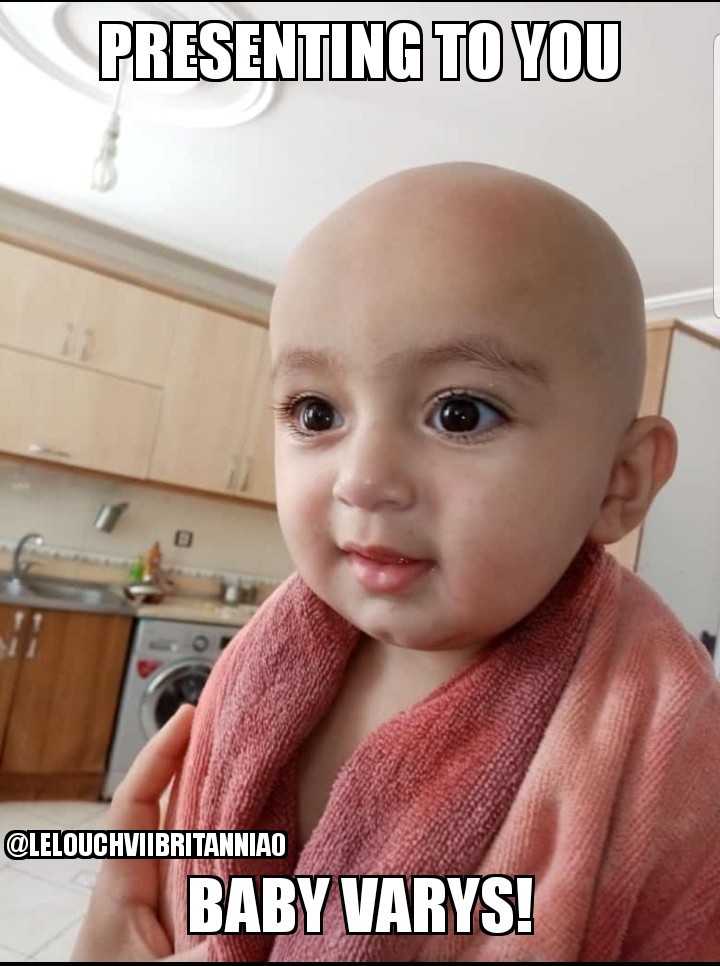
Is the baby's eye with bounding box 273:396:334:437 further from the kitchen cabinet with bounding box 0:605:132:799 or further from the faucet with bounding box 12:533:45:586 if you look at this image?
the faucet with bounding box 12:533:45:586

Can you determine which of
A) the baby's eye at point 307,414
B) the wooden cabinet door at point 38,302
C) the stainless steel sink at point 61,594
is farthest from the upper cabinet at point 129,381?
the baby's eye at point 307,414

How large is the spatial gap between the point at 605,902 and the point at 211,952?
16 cm

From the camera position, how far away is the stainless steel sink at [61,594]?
2.52 metres

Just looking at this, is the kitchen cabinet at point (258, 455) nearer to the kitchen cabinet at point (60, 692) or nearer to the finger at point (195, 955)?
the kitchen cabinet at point (60, 692)

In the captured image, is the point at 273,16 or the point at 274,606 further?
the point at 273,16

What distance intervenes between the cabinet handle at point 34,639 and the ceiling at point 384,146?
145 centimetres

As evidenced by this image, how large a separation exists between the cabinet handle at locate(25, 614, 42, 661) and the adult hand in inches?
90.4

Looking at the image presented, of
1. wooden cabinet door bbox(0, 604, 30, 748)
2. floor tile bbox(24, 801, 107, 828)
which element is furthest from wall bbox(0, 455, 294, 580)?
floor tile bbox(24, 801, 107, 828)

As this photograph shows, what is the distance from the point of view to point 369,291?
317mm

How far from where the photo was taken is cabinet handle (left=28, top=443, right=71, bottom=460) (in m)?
2.66

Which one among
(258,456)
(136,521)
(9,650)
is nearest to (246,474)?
(258,456)

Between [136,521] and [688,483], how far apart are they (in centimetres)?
299

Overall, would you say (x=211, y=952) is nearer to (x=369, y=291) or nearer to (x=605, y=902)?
(x=605, y=902)

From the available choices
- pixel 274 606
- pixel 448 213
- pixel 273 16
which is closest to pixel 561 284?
pixel 448 213
